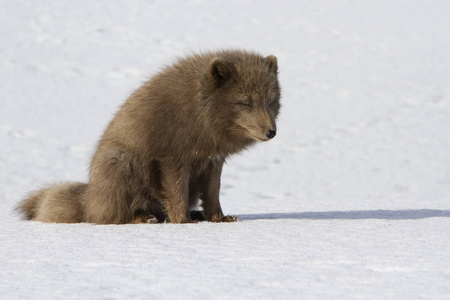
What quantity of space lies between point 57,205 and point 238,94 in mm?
2102

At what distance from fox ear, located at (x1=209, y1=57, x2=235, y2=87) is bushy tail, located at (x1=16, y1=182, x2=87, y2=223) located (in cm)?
175

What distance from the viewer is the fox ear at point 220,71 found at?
5770 millimetres

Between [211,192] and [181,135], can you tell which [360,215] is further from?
[181,135]

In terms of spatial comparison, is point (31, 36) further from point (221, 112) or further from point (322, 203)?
point (221, 112)

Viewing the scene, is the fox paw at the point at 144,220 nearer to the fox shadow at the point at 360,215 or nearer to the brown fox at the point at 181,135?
the brown fox at the point at 181,135

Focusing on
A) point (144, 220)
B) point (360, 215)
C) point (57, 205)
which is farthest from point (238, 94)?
point (57, 205)

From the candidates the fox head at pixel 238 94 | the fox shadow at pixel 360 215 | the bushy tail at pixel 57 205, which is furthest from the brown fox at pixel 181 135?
the fox shadow at pixel 360 215

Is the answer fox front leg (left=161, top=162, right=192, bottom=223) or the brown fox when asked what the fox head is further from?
fox front leg (left=161, top=162, right=192, bottom=223)

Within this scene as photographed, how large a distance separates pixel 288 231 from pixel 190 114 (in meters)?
1.38

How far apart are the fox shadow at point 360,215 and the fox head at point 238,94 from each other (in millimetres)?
1069

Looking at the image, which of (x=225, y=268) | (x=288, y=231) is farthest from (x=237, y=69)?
(x=225, y=268)

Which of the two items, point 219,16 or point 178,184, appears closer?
point 178,184

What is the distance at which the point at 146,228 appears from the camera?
5531 mm

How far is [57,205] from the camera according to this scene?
6457 mm
